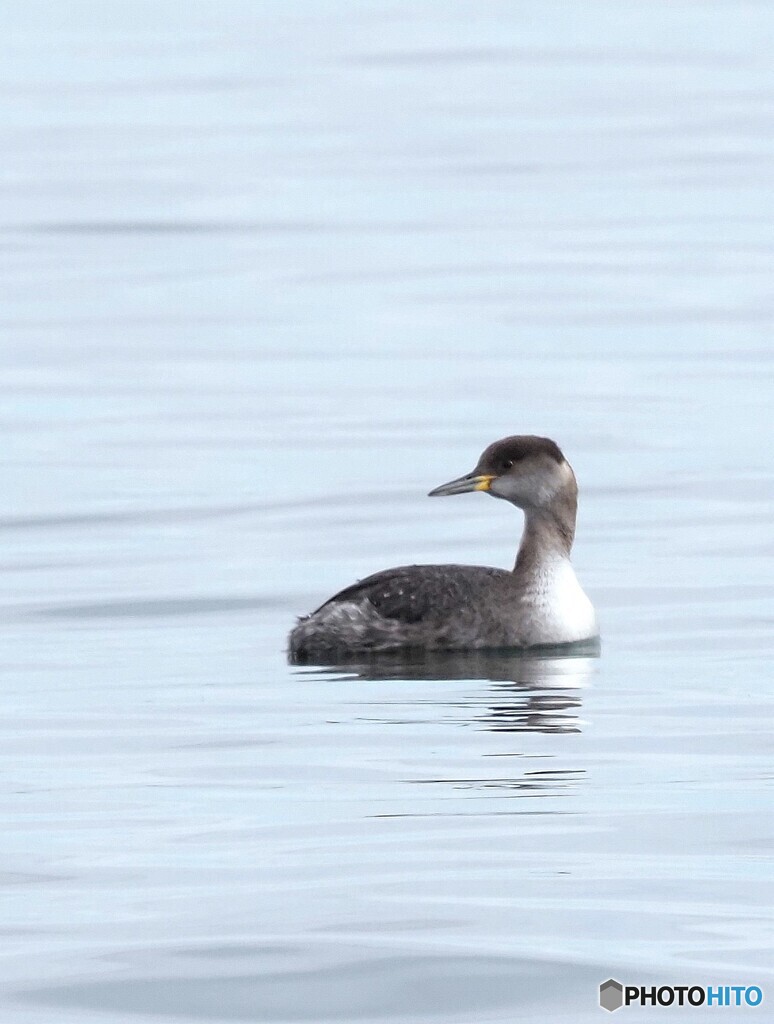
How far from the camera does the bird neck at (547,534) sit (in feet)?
49.6

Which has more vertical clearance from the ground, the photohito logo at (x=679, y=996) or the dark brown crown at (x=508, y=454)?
the dark brown crown at (x=508, y=454)

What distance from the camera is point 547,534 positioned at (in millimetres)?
15297

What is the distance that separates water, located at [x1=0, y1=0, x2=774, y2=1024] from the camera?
915cm

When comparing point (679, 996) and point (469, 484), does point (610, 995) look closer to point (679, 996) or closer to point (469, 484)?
point (679, 996)

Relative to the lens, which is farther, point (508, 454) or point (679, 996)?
point (508, 454)

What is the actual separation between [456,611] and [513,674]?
2.71ft

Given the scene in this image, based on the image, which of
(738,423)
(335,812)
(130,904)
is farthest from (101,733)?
(738,423)

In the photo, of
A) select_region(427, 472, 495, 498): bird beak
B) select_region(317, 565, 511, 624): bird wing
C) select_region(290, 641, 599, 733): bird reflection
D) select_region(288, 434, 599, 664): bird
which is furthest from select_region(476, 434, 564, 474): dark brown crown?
select_region(290, 641, 599, 733): bird reflection

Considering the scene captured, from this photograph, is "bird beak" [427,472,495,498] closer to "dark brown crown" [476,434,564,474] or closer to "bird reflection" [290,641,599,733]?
"dark brown crown" [476,434,564,474]

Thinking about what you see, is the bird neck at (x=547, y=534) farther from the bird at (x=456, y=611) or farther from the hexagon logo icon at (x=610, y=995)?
the hexagon logo icon at (x=610, y=995)

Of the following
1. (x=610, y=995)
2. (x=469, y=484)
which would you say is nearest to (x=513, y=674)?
(x=469, y=484)

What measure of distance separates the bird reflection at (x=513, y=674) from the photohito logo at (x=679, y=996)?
11.4ft

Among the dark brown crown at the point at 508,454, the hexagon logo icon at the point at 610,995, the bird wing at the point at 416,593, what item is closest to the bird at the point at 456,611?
the bird wing at the point at 416,593

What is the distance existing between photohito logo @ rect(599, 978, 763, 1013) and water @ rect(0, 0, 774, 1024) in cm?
9
